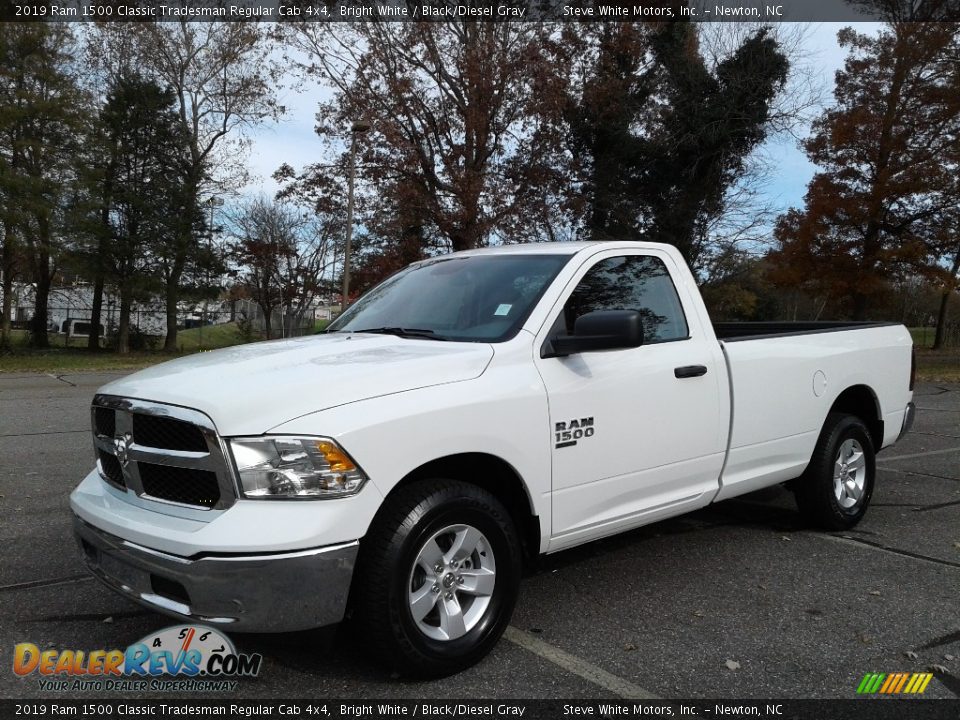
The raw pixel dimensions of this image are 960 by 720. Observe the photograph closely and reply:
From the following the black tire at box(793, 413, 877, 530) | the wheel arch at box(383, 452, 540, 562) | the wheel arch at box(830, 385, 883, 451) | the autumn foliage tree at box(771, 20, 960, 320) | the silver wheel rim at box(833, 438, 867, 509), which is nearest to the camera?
the wheel arch at box(383, 452, 540, 562)

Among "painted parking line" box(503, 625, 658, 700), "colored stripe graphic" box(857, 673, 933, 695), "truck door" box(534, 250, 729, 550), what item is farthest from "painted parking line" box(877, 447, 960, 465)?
"painted parking line" box(503, 625, 658, 700)

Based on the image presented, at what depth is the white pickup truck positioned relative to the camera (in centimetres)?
280

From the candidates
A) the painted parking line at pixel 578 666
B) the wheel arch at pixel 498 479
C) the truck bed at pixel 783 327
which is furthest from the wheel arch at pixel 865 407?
the painted parking line at pixel 578 666

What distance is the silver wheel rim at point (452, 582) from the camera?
311 cm

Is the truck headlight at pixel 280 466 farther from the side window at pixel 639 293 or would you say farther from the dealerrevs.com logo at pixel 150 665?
the side window at pixel 639 293

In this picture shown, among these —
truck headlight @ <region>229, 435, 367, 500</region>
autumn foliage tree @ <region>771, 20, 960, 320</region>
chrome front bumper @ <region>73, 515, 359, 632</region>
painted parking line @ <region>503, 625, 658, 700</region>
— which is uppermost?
autumn foliage tree @ <region>771, 20, 960, 320</region>

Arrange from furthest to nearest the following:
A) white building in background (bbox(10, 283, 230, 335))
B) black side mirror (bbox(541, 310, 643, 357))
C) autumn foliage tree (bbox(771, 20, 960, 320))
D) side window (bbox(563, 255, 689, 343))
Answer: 1. white building in background (bbox(10, 283, 230, 335))
2. autumn foliage tree (bbox(771, 20, 960, 320))
3. side window (bbox(563, 255, 689, 343))
4. black side mirror (bbox(541, 310, 643, 357))

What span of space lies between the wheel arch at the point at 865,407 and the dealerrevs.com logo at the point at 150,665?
14.3 ft

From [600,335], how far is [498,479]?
81 cm

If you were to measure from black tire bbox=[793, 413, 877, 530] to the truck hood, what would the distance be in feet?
9.53

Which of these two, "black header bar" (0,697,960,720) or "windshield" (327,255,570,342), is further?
"windshield" (327,255,570,342)

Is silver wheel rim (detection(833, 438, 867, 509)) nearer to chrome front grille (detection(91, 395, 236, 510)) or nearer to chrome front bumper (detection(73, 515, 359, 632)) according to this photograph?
chrome front bumper (detection(73, 515, 359, 632))

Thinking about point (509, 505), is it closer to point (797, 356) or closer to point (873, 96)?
point (797, 356)

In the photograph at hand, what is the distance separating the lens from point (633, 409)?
3883 millimetres
